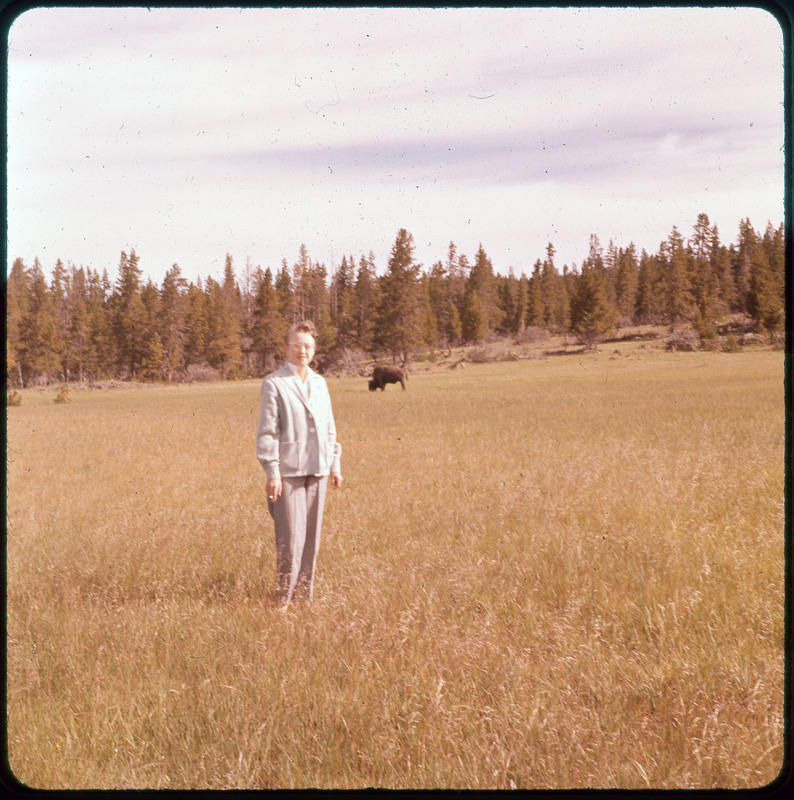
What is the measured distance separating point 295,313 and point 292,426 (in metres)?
53.0

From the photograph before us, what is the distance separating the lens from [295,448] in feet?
15.1

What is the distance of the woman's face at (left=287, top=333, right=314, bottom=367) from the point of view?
453 cm

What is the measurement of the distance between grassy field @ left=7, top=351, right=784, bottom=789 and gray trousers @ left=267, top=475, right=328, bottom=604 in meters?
0.30

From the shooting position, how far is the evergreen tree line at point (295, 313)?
57781 millimetres

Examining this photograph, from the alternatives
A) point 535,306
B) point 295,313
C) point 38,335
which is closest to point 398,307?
point 295,313

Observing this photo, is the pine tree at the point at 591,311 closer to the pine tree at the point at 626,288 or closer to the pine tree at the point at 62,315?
the pine tree at the point at 626,288

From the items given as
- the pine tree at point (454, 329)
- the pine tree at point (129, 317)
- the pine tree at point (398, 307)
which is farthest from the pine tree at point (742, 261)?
the pine tree at point (129, 317)

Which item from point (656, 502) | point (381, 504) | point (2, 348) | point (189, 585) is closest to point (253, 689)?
point (189, 585)

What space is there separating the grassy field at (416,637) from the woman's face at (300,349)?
6.19 feet

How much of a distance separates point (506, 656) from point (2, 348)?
12.3ft

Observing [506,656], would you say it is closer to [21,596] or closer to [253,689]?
[253,689]

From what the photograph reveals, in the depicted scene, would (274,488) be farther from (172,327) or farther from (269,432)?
(172,327)

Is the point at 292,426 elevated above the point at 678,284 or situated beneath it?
situated beneath

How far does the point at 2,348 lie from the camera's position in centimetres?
368
